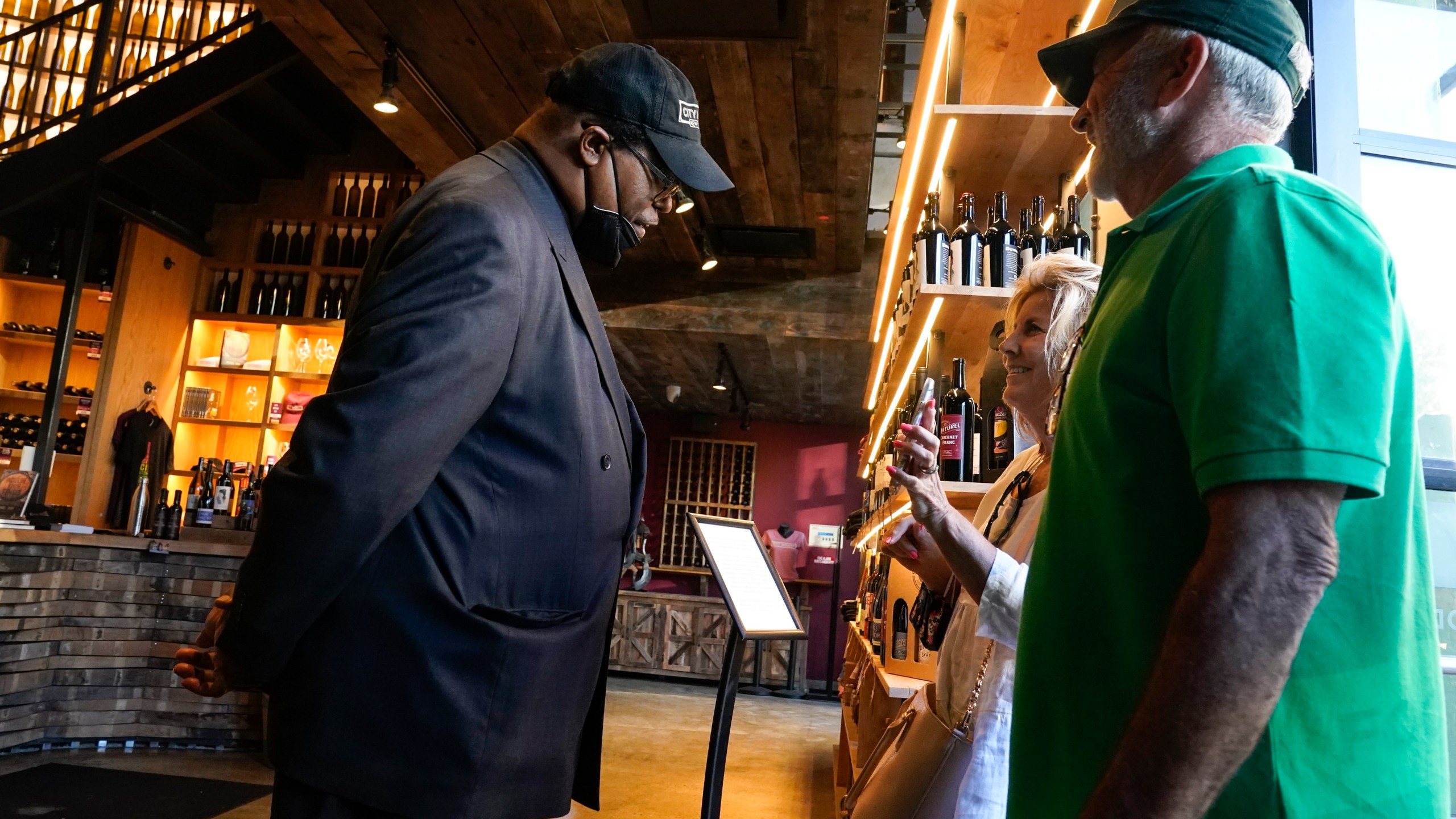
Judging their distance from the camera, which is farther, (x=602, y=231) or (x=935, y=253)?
(x=935, y=253)

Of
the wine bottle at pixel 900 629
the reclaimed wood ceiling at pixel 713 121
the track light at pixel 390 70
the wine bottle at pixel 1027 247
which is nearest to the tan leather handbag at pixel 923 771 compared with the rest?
the wine bottle at pixel 1027 247

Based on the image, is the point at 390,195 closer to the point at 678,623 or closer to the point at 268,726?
the point at 678,623

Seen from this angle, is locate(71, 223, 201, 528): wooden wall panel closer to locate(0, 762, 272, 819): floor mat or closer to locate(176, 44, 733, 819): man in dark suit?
locate(0, 762, 272, 819): floor mat

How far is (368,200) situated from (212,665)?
290 inches

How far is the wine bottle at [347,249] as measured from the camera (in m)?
7.73

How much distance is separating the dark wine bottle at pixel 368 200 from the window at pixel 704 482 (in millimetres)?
5675

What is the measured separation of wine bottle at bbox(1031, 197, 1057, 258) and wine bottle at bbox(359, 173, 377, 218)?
6.23 m

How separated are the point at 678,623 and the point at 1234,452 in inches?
422

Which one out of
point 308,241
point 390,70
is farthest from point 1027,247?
point 308,241

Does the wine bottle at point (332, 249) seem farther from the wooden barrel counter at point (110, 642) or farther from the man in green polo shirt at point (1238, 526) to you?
the man in green polo shirt at point (1238, 526)

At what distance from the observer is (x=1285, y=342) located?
67cm

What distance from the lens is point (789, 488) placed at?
41.7 feet

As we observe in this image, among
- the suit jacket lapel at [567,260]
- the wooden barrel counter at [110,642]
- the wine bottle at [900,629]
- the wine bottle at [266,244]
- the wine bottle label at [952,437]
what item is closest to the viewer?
the suit jacket lapel at [567,260]

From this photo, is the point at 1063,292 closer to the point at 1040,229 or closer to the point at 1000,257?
the point at 1000,257
